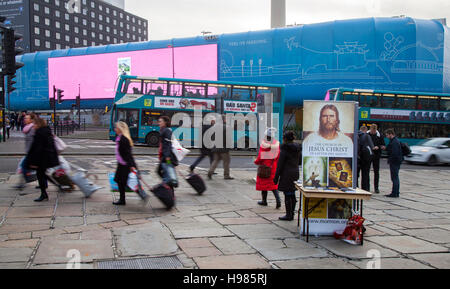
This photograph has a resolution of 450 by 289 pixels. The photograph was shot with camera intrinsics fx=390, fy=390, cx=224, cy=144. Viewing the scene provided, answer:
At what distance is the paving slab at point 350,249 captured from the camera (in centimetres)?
441

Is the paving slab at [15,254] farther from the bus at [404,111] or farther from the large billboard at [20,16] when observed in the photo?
the large billboard at [20,16]

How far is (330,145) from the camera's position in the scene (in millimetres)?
5113

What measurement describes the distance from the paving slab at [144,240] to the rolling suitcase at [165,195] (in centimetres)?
88

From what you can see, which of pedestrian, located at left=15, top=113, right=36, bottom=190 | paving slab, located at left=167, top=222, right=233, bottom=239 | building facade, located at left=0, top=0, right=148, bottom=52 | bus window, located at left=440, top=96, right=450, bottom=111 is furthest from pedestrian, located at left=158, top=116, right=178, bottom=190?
building facade, located at left=0, top=0, right=148, bottom=52

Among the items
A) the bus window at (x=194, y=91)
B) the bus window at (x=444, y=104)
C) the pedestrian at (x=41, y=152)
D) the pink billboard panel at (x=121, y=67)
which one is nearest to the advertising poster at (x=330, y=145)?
the pedestrian at (x=41, y=152)

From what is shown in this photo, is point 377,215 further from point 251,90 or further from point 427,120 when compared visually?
point 427,120

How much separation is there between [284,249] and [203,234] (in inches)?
44.7

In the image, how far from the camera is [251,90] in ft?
69.4

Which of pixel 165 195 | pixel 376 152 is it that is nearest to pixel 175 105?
pixel 376 152

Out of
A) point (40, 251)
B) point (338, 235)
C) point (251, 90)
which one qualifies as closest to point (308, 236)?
point (338, 235)

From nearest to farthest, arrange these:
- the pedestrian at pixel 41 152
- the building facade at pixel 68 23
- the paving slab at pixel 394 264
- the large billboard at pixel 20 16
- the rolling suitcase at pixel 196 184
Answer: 1. the paving slab at pixel 394 264
2. the pedestrian at pixel 41 152
3. the rolling suitcase at pixel 196 184
4. the large billboard at pixel 20 16
5. the building facade at pixel 68 23

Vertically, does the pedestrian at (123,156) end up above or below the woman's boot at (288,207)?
above

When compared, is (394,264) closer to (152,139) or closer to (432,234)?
(432,234)

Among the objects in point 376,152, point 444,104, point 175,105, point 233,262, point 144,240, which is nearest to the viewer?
point 233,262
